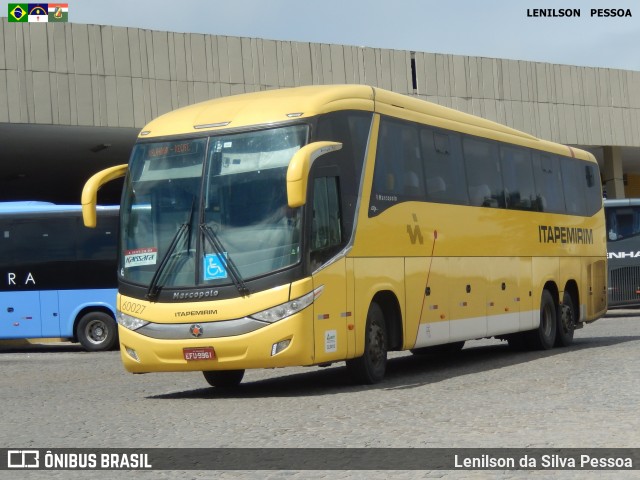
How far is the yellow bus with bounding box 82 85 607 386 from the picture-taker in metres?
13.7

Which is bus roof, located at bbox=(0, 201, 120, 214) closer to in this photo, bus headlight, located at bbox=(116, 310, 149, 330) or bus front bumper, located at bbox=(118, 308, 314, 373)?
bus headlight, located at bbox=(116, 310, 149, 330)

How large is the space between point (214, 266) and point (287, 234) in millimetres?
906

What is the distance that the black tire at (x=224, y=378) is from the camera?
52.0 ft

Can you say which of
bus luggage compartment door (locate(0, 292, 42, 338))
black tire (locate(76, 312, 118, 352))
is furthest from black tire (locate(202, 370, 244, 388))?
bus luggage compartment door (locate(0, 292, 42, 338))

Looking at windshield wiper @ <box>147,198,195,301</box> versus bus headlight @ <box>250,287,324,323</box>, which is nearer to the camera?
bus headlight @ <box>250,287,324,323</box>

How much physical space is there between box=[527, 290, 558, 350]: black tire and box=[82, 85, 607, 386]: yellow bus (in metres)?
3.83

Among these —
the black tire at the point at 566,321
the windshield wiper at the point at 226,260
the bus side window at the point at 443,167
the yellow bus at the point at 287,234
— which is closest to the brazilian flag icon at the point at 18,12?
the black tire at the point at 566,321

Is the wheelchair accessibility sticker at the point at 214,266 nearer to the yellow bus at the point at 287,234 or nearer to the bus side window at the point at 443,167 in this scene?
the yellow bus at the point at 287,234

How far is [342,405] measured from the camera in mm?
12594

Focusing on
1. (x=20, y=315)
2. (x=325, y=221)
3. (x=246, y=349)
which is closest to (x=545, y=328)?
(x=325, y=221)

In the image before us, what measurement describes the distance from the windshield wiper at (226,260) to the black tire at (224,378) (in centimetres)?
243

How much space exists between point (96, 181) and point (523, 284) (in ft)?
26.9

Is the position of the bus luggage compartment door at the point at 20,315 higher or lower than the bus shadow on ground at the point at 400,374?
higher

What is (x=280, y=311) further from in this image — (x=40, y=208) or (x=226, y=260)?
(x=40, y=208)
